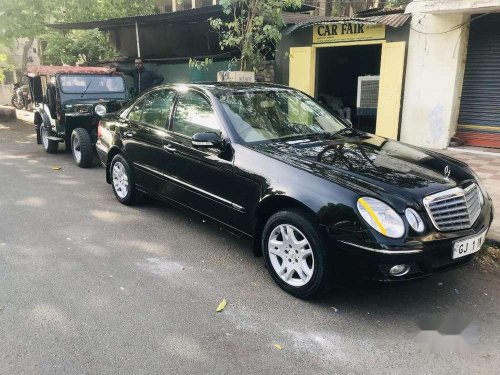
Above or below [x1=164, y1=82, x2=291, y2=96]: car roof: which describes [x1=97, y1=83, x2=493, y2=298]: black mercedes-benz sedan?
below

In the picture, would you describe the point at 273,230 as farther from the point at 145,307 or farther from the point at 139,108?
the point at 139,108

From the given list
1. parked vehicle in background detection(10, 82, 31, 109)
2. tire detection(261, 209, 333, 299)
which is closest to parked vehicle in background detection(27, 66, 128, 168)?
tire detection(261, 209, 333, 299)

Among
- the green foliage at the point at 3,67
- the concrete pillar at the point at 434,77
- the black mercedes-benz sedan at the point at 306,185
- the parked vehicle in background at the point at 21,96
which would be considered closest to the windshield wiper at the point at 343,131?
the black mercedes-benz sedan at the point at 306,185

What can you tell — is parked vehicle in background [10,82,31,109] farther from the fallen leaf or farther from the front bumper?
the front bumper

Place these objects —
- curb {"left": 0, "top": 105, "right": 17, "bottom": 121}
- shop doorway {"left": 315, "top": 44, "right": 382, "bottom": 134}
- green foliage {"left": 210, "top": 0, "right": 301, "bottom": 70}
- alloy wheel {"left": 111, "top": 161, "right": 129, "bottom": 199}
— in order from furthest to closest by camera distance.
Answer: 1. curb {"left": 0, "top": 105, "right": 17, "bottom": 121}
2. shop doorway {"left": 315, "top": 44, "right": 382, "bottom": 134}
3. green foliage {"left": 210, "top": 0, "right": 301, "bottom": 70}
4. alloy wheel {"left": 111, "top": 161, "right": 129, "bottom": 199}

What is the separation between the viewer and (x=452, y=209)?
3191 millimetres

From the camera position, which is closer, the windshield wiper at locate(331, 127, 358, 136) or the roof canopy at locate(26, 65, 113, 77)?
the windshield wiper at locate(331, 127, 358, 136)

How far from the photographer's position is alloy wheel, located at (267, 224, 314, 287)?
3340 mm

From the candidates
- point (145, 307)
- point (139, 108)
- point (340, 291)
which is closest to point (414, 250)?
point (340, 291)

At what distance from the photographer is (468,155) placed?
8484 mm

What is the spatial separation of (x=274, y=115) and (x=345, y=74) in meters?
9.44

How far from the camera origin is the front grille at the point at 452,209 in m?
3.09

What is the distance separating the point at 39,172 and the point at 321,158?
19.3ft

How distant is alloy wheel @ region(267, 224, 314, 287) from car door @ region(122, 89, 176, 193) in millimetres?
1834
